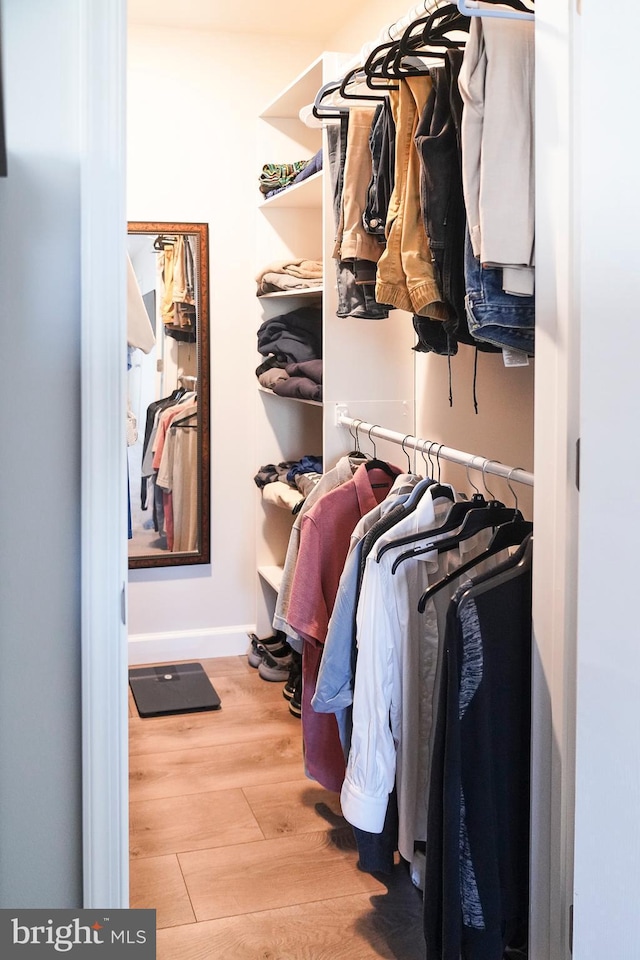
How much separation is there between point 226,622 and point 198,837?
5.24ft

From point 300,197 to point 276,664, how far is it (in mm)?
1858

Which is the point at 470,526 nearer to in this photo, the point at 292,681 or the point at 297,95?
the point at 292,681

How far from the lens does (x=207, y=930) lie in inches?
84.7

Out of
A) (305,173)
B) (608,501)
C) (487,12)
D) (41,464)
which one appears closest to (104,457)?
(41,464)

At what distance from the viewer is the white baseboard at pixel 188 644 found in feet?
13.1

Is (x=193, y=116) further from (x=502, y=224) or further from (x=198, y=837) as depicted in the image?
(x=198, y=837)

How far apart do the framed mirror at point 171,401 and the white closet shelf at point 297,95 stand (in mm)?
541

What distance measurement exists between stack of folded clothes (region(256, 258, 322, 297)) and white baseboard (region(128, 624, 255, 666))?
1.49 m

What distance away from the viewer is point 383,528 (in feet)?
Answer: 7.30

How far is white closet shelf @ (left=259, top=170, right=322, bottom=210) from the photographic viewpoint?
334 centimetres

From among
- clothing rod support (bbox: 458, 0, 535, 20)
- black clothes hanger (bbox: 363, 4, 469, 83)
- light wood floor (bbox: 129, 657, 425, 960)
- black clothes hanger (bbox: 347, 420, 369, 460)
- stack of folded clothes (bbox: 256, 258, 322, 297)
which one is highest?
black clothes hanger (bbox: 363, 4, 469, 83)

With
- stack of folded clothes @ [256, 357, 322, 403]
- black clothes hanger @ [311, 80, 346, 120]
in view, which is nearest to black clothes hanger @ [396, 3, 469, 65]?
black clothes hanger @ [311, 80, 346, 120]

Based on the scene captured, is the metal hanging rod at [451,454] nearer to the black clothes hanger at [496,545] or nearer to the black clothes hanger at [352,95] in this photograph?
the black clothes hanger at [496,545]

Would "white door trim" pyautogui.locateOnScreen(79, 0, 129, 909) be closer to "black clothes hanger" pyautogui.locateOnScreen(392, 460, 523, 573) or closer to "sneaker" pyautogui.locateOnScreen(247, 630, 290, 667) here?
"black clothes hanger" pyautogui.locateOnScreen(392, 460, 523, 573)
